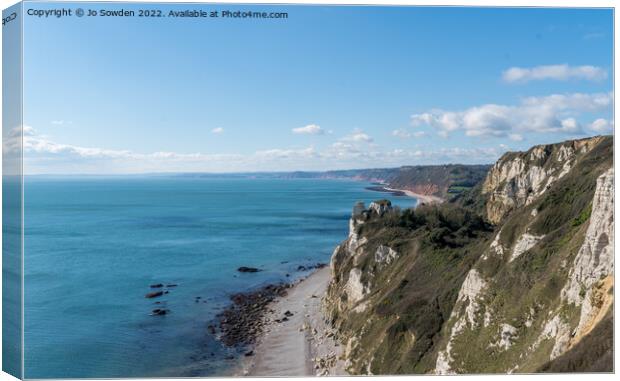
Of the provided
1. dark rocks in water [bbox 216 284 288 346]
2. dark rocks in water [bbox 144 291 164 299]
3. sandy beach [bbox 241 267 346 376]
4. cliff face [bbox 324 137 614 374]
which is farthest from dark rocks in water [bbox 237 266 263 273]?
cliff face [bbox 324 137 614 374]

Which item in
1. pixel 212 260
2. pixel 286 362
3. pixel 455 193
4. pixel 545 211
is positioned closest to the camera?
pixel 545 211

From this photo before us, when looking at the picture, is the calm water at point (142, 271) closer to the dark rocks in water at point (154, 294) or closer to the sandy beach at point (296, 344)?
the dark rocks in water at point (154, 294)

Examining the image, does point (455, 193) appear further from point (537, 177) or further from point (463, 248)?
point (463, 248)

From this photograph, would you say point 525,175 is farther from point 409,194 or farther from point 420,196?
point 409,194

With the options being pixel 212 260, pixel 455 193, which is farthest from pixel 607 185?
pixel 455 193

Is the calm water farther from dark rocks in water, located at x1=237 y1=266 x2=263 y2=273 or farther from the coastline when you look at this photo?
the coastline

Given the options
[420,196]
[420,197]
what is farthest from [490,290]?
[420,196]
